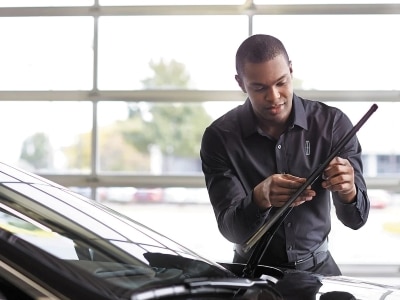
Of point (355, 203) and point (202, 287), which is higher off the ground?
point (355, 203)

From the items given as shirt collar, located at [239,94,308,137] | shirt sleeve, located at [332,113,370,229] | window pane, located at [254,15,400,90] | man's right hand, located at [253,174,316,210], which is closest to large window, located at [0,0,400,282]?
window pane, located at [254,15,400,90]

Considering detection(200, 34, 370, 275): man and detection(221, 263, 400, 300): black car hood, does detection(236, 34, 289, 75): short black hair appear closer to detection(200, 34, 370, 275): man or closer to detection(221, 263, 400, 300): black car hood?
detection(200, 34, 370, 275): man

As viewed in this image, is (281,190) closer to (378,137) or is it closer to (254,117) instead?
(254,117)

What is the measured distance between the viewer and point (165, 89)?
18.3 ft

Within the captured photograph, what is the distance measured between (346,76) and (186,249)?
344 centimetres

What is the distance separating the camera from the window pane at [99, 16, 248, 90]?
5.58m

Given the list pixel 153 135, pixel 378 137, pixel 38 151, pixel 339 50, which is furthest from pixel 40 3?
pixel 378 137

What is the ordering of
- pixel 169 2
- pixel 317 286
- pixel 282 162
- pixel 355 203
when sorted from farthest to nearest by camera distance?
pixel 169 2 → pixel 282 162 → pixel 355 203 → pixel 317 286

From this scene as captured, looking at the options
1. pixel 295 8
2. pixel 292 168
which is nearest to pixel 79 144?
pixel 295 8

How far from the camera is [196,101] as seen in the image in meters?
5.55

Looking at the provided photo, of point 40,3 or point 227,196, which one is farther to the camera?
point 40,3

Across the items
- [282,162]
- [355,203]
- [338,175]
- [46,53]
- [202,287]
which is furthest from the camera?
[46,53]

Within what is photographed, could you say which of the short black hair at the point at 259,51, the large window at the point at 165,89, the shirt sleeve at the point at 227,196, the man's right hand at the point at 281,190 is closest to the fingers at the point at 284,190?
the man's right hand at the point at 281,190

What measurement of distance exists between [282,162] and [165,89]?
8.86 ft
